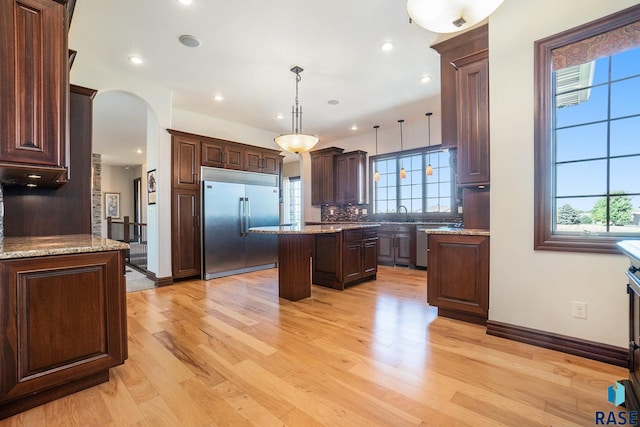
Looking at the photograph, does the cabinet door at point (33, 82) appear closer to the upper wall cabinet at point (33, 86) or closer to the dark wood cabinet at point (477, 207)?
the upper wall cabinet at point (33, 86)

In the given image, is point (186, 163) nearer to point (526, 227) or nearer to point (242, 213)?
point (242, 213)

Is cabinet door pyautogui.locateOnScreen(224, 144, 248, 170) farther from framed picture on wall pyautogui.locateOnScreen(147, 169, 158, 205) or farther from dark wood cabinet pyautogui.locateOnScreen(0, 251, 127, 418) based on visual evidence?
dark wood cabinet pyautogui.locateOnScreen(0, 251, 127, 418)

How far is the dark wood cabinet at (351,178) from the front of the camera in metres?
6.45

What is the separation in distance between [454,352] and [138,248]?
745cm

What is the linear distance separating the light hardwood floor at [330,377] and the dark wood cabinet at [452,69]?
1911 millimetres

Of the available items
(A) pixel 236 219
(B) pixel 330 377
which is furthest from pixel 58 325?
(A) pixel 236 219

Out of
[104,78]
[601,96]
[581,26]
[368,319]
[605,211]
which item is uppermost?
[104,78]

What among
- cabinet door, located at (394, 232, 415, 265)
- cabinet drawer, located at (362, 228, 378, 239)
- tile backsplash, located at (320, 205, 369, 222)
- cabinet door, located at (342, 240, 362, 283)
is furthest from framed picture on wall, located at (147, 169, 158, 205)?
cabinet door, located at (394, 232, 415, 265)

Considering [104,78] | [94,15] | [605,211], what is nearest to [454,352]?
[605,211]

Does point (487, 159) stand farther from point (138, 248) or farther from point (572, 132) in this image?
point (138, 248)

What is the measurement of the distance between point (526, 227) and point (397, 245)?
11.0 ft

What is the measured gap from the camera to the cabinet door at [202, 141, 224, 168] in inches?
184

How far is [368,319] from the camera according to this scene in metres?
2.81

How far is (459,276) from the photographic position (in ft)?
8.87
